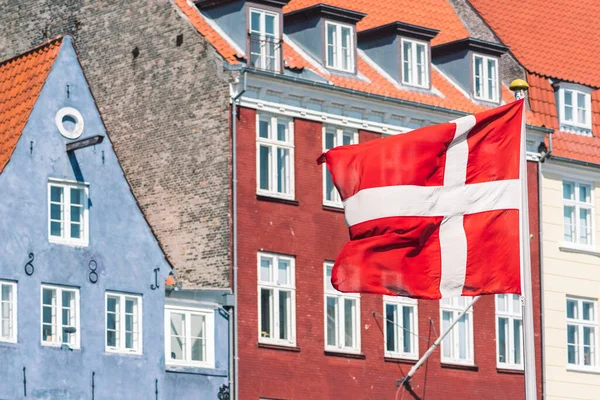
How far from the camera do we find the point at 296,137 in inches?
1857

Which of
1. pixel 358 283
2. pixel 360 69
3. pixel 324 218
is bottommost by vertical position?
pixel 358 283

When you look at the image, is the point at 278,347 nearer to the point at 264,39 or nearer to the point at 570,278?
the point at 264,39

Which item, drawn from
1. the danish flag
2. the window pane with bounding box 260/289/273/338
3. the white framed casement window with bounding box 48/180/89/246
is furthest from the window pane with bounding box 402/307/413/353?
the danish flag

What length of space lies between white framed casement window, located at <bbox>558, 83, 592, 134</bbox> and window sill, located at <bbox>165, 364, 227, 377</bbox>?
571 inches

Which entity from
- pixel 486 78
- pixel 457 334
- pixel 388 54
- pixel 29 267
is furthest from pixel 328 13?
pixel 29 267

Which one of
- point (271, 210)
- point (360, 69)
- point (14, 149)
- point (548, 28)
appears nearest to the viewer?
point (14, 149)

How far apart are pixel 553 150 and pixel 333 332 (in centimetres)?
935

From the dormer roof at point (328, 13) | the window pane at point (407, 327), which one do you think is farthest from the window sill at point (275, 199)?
the dormer roof at point (328, 13)

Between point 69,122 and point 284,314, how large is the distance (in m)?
7.84

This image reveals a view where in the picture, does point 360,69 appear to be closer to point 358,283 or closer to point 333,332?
point 333,332

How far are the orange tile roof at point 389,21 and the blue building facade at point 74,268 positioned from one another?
18.1ft

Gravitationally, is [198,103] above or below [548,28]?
below

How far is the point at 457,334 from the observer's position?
165 ft

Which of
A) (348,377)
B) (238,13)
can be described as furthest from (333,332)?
(238,13)
